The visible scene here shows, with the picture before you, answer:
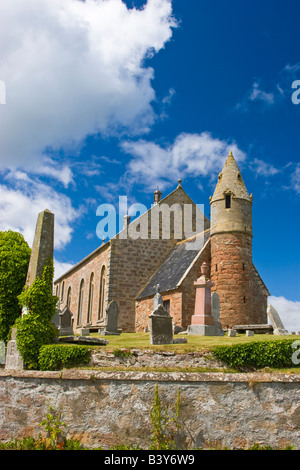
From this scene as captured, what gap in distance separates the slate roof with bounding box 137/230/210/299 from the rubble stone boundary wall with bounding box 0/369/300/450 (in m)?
13.7

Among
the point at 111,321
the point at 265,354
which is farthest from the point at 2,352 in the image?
the point at 265,354

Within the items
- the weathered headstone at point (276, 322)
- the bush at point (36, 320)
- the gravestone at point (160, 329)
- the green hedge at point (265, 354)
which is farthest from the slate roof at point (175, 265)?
the green hedge at point (265, 354)

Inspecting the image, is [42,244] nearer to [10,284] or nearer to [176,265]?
[10,284]

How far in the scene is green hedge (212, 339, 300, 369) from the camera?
11.1 meters

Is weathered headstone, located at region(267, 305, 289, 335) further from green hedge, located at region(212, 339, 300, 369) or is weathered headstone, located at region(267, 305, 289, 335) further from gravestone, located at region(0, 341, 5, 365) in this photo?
gravestone, located at region(0, 341, 5, 365)

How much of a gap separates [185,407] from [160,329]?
4.85 metres

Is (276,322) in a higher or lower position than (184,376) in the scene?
higher

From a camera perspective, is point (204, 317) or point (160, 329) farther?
point (204, 317)

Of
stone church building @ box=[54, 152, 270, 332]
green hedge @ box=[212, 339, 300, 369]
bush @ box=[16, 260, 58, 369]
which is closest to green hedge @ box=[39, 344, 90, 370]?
bush @ box=[16, 260, 58, 369]

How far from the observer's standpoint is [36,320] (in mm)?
13141

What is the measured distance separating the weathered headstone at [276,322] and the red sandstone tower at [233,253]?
2564 millimetres

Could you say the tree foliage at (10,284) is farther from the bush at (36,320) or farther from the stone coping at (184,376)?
the stone coping at (184,376)

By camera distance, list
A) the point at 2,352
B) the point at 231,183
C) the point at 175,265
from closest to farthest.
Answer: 1. the point at 2,352
2. the point at 231,183
3. the point at 175,265
